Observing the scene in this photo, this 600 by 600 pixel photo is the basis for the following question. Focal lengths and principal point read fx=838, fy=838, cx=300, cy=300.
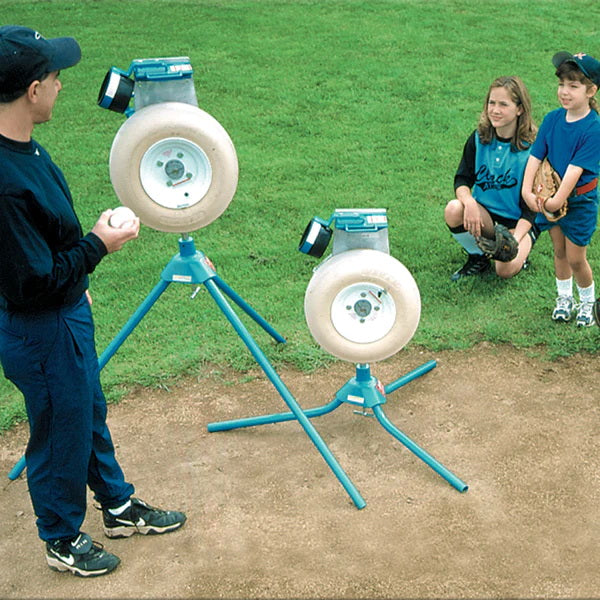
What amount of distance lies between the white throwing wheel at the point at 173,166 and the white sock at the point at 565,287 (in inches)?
84.4

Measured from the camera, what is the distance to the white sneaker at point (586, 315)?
4613mm

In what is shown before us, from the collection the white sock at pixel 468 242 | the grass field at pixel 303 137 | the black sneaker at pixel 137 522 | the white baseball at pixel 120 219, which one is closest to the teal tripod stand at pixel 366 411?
the grass field at pixel 303 137

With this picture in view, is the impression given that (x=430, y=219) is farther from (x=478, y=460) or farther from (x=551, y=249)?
(x=478, y=460)

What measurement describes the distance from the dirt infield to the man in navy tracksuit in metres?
0.28

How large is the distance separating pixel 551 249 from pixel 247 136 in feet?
10.2

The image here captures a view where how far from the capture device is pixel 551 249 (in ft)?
18.2

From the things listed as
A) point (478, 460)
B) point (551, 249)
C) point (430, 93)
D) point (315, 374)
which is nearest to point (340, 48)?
point (430, 93)

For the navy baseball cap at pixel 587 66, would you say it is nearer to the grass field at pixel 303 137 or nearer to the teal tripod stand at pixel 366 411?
the grass field at pixel 303 137

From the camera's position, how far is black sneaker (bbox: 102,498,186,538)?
3.25 m

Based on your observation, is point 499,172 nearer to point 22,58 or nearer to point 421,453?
point 421,453

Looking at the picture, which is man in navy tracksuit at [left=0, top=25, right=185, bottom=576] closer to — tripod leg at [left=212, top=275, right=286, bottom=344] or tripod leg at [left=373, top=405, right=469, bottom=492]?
tripod leg at [left=212, top=275, right=286, bottom=344]

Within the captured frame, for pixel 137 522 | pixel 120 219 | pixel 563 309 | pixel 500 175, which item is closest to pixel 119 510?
pixel 137 522

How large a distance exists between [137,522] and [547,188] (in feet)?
Result: 8.87

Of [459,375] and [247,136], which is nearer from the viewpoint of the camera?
[459,375]
